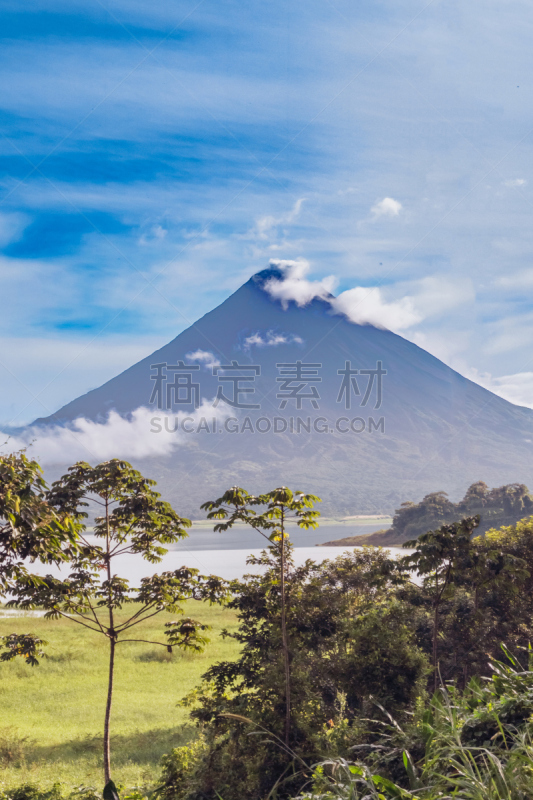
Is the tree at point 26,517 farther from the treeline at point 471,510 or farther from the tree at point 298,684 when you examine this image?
the treeline at point 471,510

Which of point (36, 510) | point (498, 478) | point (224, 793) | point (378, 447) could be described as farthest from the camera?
point (378, 447)

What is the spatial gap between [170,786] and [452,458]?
644 feet

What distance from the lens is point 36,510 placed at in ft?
15.0

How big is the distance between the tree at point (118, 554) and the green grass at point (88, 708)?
143 inches

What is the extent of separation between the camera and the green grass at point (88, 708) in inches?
460

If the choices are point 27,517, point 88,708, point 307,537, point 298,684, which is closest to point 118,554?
point 298,684

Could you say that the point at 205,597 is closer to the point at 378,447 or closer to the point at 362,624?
the point at 362,624

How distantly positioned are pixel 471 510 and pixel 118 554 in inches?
1875

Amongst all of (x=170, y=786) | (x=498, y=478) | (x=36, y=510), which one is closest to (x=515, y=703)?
(x=36, y=510)

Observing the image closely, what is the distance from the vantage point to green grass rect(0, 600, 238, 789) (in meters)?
11.7

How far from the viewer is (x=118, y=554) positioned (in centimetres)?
725

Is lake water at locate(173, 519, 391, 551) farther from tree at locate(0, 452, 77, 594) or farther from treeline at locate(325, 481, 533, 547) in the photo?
tree at locate(0, 452, 77, 594)

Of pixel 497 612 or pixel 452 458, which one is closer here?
pixel 497 612

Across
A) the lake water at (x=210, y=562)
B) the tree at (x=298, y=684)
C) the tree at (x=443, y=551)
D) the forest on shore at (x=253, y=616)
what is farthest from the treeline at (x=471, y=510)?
the tree at (x=298, y=684)
